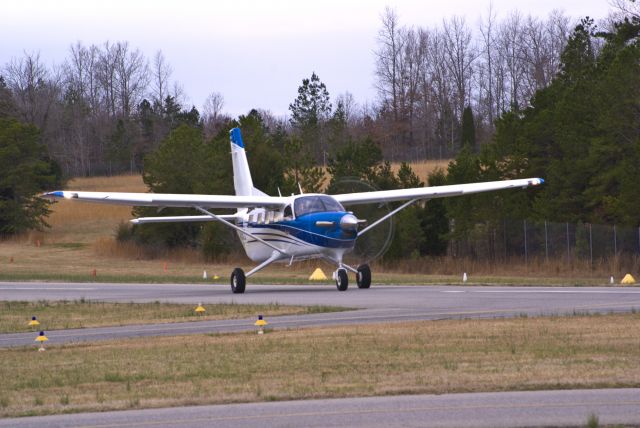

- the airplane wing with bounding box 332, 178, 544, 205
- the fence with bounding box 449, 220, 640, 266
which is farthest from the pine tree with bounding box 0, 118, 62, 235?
the airplane wing with bounding box 332, 178, 544, 205

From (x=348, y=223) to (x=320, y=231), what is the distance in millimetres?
1257

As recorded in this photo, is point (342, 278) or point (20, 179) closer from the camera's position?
point (342, 278)

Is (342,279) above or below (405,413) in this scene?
above

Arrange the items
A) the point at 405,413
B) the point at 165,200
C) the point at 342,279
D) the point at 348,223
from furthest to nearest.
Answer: the point at 165,200, the point at 342,279, the point at 348,223, the point at 405,413

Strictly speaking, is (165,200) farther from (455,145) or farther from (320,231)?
(455,145)

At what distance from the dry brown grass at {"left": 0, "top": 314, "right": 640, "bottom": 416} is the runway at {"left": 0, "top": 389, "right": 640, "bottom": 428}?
43cm

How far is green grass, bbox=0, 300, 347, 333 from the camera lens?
23.1m

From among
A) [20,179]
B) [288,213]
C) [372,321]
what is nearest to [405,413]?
[372,321]

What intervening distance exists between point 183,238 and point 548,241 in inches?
965

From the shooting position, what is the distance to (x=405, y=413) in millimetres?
10617

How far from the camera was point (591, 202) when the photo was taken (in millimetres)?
48250

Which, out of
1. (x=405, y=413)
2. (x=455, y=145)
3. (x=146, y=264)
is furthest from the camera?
(x=455, y=145)

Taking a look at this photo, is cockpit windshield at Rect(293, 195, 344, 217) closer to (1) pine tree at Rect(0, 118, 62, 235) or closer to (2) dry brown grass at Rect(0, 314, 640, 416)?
(2) dry brown grass at Rect(0, 314, 640, 416)

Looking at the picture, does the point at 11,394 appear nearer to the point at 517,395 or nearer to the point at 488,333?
the point at 517,395
